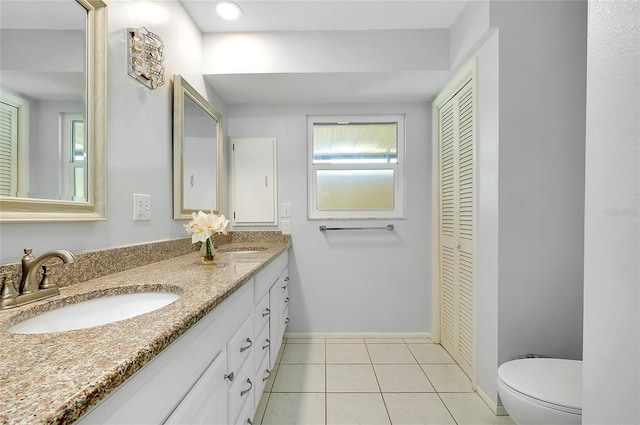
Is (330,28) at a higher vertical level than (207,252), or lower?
higher

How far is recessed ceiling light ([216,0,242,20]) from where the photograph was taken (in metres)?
1.83

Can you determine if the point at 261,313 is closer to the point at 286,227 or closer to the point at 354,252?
the point at 286,227

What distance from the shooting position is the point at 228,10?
6.14 feet

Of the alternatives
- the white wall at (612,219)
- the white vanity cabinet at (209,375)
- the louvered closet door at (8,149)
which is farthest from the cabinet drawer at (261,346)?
the white wall at (612,219)

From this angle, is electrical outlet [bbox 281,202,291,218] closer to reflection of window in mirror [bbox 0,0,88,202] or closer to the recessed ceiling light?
the recessed ceiling light

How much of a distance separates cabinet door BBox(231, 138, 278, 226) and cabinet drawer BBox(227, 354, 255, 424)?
153 cm

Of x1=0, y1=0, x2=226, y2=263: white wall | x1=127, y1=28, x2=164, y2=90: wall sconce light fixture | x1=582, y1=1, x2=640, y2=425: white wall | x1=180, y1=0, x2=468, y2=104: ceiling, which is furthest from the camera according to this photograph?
x1=180, y1=0, x2=468, y2=104: ceiling

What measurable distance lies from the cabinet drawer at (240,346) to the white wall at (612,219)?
1.03m

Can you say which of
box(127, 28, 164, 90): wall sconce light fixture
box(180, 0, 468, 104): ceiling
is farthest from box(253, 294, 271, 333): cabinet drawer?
box(180, 0, 468, 104): ceiling

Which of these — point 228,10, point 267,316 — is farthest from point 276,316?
point 228,10

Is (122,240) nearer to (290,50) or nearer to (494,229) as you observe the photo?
(290,50)

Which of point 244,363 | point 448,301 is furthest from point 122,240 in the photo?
point 448,301

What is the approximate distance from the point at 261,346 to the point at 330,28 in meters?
2.09

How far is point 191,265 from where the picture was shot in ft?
4.58
